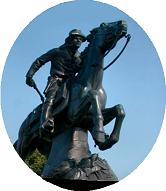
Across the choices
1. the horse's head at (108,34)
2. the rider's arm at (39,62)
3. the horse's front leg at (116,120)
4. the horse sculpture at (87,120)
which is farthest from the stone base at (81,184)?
the horse's head at (108,34)

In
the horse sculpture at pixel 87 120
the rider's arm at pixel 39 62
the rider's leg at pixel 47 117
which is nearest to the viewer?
the horse sculpture at pixel 87 120

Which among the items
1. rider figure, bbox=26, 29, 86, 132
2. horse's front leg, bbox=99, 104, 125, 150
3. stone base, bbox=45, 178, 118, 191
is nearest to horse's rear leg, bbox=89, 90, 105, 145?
horse's front leg, bbox=99, 104, 125, 150

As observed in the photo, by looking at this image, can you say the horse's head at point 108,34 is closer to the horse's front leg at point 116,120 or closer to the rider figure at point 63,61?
the rider figure at point 63,61

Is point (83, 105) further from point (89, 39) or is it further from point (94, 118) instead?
point (89, 39)

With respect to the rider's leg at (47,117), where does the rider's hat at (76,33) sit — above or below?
above

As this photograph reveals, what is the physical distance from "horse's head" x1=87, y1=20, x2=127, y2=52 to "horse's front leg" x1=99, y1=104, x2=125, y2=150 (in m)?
1.03

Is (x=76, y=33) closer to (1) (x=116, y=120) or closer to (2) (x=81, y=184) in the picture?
(1) (x=116, y=120)

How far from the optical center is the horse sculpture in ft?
28.8

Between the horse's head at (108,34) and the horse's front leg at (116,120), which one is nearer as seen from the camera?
the horse's front leg at (116,120)

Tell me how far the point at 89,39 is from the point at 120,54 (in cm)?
62

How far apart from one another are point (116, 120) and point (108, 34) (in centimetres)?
142

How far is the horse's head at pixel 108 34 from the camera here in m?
9.01

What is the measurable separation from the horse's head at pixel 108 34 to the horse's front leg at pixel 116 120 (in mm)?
1028

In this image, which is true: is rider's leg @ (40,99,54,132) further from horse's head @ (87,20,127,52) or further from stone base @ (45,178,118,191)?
horse's head @ (87,20,127,52)
